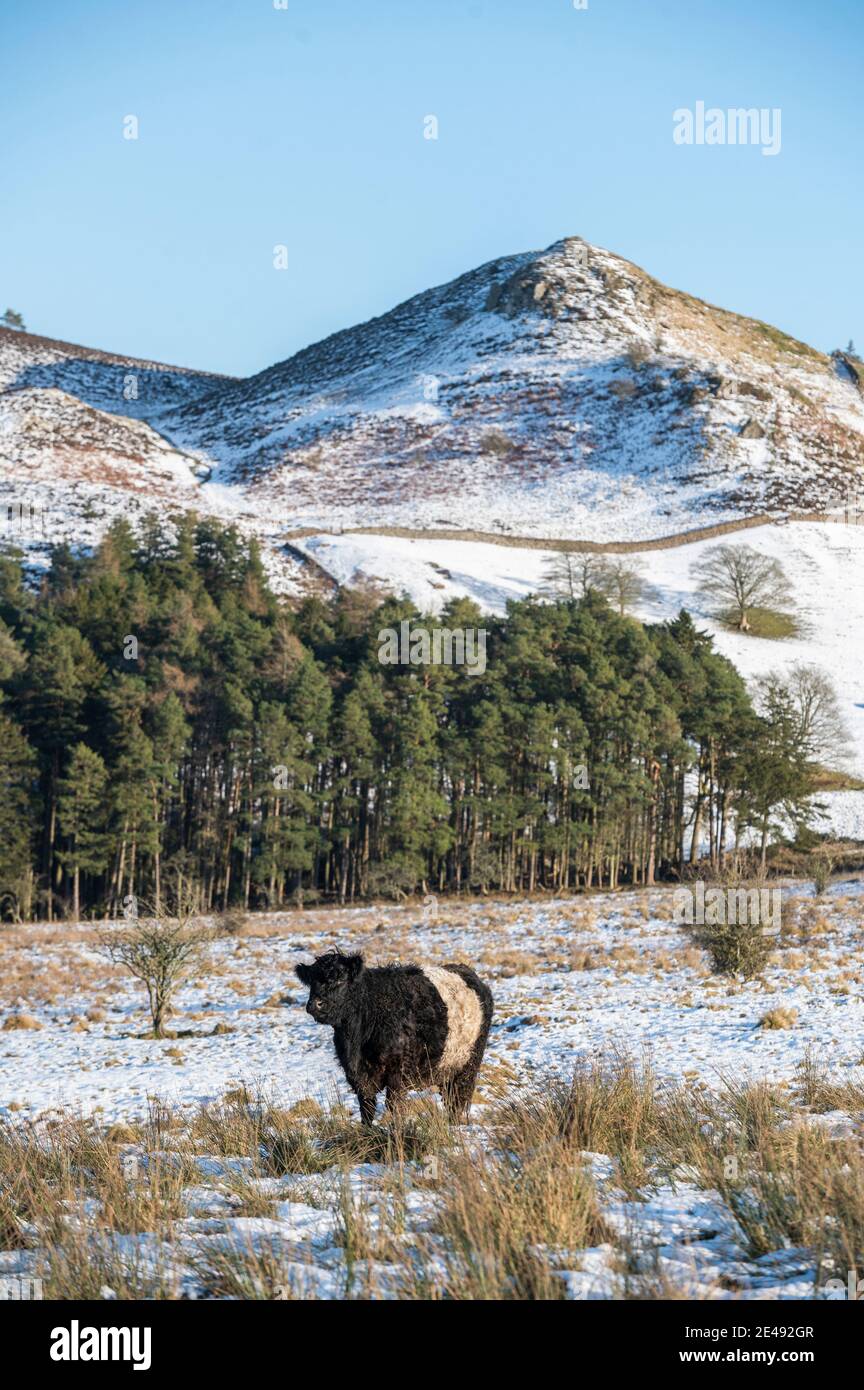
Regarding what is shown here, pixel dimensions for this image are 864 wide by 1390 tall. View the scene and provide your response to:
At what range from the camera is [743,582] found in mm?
87500

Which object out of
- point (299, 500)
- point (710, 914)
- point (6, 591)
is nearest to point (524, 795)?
point (710, 914)

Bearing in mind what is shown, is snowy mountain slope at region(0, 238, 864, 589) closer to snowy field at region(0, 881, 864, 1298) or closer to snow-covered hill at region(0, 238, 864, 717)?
snow-covered hill at region(0, 238, 864, 717)

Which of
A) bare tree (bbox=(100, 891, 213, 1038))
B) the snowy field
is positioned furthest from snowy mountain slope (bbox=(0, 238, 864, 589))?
bare tree (bbox=(100, 891, 213, 1038))

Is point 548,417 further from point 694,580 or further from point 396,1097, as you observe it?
point 396,1097

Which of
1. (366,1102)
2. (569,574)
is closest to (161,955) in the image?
(366,1102)

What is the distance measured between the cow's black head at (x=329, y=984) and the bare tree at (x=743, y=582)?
81.9 m

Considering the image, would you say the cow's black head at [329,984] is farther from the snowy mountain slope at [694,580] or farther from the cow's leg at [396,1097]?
the snowy mountain slope at [694,580]

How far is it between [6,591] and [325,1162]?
6550 cm

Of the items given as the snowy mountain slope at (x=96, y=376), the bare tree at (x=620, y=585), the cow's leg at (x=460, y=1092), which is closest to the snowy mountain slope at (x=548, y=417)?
the snowy mountain slope at (x=96, y=376)

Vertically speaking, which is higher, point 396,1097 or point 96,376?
point 96,376

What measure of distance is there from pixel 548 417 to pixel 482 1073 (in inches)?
4947

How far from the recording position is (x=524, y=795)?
53.7 metres

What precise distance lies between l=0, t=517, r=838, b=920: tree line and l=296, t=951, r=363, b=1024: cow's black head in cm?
4015
